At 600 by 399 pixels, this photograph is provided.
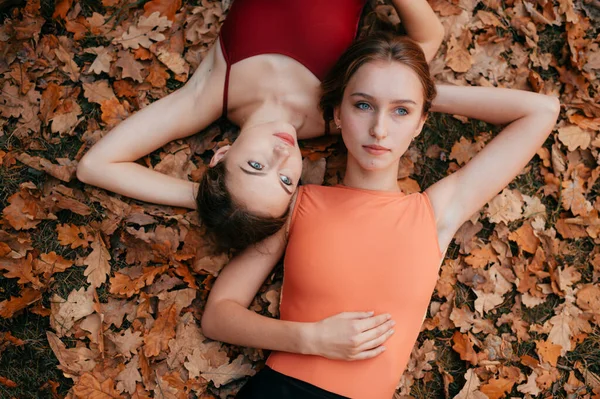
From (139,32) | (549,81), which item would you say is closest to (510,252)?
(549,81)

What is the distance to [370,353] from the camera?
11.2 ft

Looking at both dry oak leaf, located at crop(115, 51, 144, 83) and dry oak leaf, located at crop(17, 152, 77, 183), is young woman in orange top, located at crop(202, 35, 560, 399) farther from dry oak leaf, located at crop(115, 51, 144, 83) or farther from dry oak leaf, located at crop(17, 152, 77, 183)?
dry oak leaf, located at crop(115, 51, 144, 83)

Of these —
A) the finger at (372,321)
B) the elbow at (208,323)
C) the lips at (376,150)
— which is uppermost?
the lips at (376,150)

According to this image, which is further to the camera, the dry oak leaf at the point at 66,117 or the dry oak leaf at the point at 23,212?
the dry oak leaf at the point at 66,117

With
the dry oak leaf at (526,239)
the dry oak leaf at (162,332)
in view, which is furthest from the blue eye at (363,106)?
the dry oak leaf at (162,332)

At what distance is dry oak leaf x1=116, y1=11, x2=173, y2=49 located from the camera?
449 cm

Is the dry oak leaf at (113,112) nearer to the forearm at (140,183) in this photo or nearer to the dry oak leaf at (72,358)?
the forearm at (140,183)

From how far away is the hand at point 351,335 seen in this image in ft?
11.0

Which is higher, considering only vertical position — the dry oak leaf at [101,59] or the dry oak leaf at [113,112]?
the dry oak leaf at [101,59]

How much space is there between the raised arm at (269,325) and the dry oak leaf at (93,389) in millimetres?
835

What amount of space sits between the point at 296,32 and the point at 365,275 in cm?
189

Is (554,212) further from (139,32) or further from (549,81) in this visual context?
(139,32)

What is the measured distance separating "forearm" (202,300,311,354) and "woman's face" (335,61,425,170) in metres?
1.25

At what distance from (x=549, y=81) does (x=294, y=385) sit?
338 centimetres
